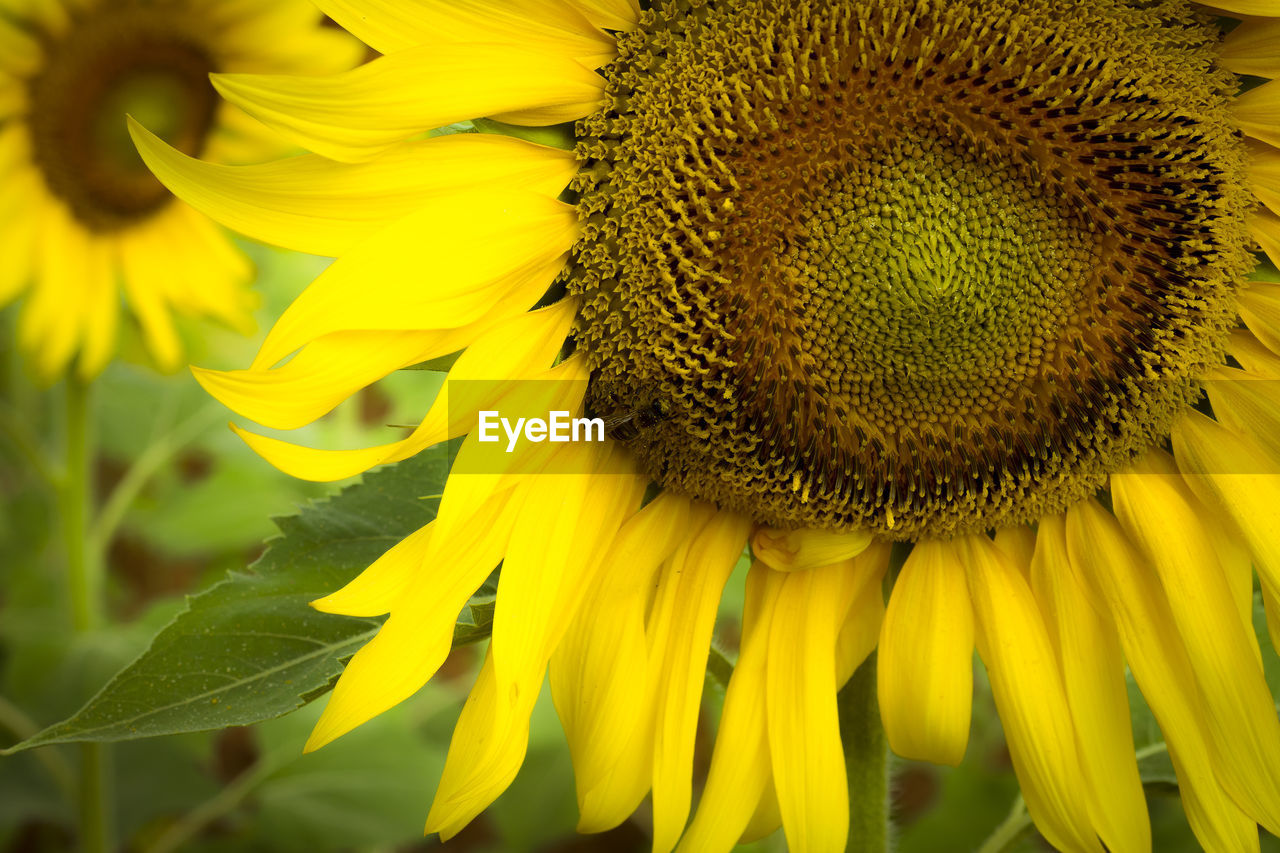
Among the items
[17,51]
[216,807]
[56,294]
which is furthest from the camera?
[216,807]

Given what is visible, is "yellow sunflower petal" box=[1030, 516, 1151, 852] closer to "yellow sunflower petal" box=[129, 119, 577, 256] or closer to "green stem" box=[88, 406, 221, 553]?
"yellow sunflower petal" box=[129, 119, 577, 256]

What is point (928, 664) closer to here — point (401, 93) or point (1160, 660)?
point (1160, 660)

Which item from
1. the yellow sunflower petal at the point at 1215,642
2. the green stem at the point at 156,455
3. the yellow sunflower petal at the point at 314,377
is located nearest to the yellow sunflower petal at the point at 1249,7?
the yellow sunflower petal at the point at 1215,642

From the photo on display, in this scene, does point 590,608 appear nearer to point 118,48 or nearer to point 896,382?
point 896,382

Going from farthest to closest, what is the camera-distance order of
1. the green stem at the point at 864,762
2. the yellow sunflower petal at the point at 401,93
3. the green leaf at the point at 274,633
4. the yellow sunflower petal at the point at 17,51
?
the yellow sunflower petal at the point at 17,51, the green stem at the point at 864,762, the green leaf at the point at 274,633, the yellow sunflower petal at the point at 401,93

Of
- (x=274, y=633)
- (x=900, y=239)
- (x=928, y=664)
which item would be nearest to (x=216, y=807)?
(x=274, y=633)

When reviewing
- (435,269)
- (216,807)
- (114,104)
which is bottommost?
(216,807)

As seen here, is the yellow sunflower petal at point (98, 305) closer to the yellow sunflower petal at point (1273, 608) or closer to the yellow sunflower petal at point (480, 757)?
the yellow sunflower petal at point (480, 757)
